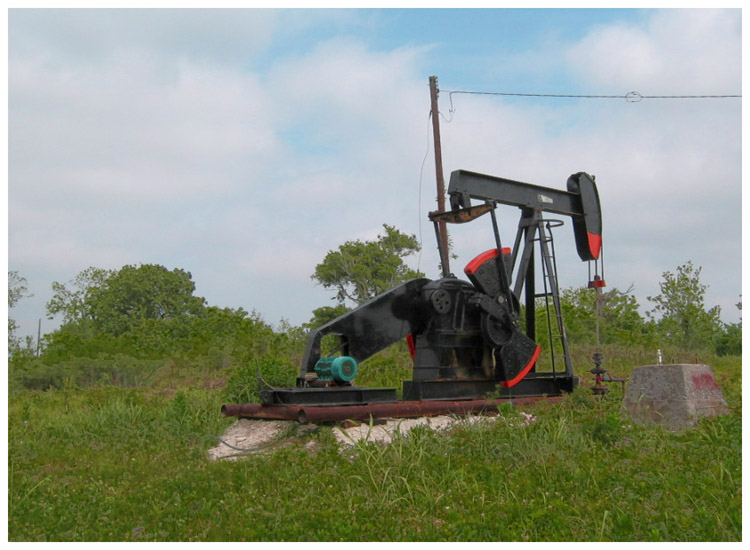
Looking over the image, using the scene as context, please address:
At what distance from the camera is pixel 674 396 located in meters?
7.39

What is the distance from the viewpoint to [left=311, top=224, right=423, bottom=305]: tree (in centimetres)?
2636

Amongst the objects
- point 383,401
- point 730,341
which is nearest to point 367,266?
point 730,341

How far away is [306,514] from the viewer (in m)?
4.73

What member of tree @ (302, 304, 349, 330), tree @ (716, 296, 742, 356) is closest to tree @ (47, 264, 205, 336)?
tree @ (302, 304, 349, 330)

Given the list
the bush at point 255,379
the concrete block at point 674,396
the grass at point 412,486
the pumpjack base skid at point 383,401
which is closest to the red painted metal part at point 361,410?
the pumpjack base skid at point 383,401

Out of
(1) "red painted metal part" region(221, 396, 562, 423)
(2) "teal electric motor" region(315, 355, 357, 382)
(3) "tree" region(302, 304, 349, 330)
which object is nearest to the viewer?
(1) "red painted metal part" region(221, 396, 562, 423)

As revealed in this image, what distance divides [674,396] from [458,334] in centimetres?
261

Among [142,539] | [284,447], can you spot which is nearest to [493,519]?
[142,539]

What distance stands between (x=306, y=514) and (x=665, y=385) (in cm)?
443

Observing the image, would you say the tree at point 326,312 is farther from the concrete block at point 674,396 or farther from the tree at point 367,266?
the concrete block at point 674,396

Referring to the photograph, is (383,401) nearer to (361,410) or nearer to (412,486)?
(361,410)

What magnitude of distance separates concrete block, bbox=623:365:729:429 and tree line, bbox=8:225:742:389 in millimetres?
4428

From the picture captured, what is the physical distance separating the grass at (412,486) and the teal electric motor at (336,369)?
0.85 meters

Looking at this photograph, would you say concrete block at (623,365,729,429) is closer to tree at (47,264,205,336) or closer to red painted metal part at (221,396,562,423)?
red painted metal part at (221,396,562,423)
